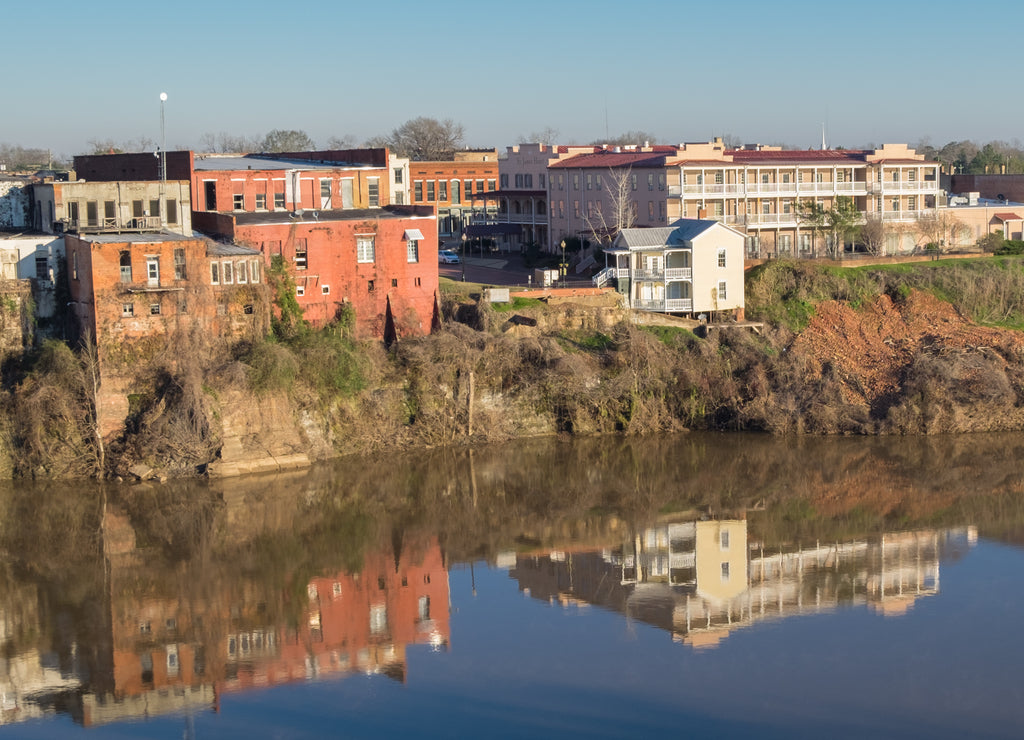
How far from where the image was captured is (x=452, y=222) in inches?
3167

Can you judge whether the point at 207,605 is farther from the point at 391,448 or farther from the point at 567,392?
the point at 567,392

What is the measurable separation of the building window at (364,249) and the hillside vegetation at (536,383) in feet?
7.95

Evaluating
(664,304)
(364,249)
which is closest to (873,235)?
(664,304)

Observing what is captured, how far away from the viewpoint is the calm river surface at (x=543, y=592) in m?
26.8

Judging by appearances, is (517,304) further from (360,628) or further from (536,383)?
(360,628)

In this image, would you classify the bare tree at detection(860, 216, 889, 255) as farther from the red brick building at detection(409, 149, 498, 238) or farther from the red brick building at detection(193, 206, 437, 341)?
the red brick building at detection(409, 149, 498, 238)

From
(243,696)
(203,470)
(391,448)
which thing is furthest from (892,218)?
(243,696)

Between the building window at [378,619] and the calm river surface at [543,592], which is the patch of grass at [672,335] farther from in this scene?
the building window at [378,619]

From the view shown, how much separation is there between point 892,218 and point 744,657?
39.9 m

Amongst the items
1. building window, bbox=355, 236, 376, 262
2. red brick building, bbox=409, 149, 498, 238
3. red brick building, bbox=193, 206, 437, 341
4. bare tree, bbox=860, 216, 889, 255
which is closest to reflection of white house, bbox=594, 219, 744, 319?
red brick building, bbox=193, 206, 437, 341

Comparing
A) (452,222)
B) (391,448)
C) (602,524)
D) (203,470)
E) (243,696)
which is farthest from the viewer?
(452,222)

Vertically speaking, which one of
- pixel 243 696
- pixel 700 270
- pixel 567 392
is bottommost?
pixel 243 696

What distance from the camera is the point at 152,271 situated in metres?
43.2

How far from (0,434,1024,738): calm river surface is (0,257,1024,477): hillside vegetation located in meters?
1.19
